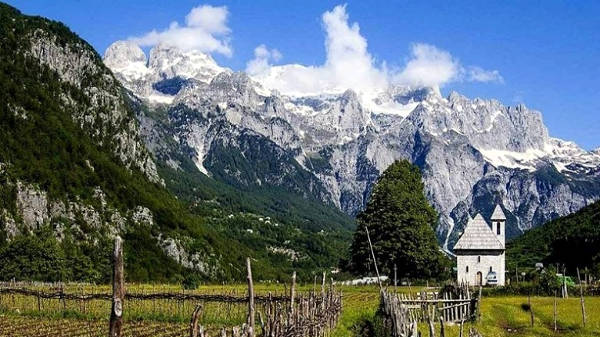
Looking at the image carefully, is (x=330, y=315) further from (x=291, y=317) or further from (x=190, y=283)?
(x=190, y=283)

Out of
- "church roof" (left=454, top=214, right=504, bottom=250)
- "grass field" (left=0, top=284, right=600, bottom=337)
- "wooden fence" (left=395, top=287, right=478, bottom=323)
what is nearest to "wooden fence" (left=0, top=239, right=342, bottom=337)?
"grass field" (left=0, top=284, right=600, bottom=337)

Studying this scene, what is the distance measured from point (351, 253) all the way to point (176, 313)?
32.9 m

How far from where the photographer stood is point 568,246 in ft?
411

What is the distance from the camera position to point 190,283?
77.7m

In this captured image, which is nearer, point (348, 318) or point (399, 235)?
point (348, 318)

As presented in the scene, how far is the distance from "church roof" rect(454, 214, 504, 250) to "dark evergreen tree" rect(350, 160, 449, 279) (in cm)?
478

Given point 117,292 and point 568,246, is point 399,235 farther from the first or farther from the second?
point 117,292

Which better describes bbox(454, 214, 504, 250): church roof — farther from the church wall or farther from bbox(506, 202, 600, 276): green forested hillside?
bbox(506, 202, 600, 276): green forested hillside

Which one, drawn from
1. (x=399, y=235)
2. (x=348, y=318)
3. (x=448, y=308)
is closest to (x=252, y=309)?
(x=348, y=318)

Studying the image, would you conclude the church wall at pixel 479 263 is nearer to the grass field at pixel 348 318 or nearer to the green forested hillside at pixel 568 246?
the green forested hillside at pixel 568 246

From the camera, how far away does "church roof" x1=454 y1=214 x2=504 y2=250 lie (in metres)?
86.4

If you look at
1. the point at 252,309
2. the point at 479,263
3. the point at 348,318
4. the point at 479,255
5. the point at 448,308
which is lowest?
the point at 348,318

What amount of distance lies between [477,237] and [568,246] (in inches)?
1792

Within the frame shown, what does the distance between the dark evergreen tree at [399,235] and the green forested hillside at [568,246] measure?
1929 centimetres
